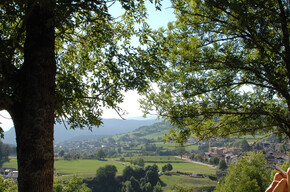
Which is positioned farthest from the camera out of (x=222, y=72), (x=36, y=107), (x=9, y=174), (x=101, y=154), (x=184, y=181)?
(x=101, y=154)

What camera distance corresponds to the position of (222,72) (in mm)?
6273

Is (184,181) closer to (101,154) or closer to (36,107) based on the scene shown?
(101,154)

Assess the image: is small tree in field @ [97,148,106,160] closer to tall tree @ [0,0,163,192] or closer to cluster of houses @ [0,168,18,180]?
cluster of houses @ [0,168,18,180]

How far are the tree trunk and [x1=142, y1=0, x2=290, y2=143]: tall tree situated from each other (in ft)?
8.47

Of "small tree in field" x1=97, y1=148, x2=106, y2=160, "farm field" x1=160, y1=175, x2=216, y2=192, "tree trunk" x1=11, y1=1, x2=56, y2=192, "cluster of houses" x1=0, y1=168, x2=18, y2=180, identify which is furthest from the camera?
"small tree in field" x1=97, y1=148, x2=106, y2=160

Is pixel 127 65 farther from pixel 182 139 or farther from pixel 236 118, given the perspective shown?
pixel 236 118

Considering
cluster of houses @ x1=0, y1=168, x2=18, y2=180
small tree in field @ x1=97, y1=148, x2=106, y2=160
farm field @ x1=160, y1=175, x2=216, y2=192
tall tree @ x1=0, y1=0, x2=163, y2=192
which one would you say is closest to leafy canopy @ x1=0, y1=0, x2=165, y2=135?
tall tree @ x1=0, y1=0, x2=163, y2=192

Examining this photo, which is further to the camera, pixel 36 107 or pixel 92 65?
pixel 92 65

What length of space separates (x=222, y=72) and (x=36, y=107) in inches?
181

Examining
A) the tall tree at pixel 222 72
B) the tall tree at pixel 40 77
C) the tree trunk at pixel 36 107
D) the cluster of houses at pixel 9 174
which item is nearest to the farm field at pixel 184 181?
the cluster of houses at pixel 9 174

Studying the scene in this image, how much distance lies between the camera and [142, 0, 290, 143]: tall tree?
544 centimetres

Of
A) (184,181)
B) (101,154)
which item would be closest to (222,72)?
(184,181)

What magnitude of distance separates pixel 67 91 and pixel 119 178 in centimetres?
7433

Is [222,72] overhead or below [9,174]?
overhead
